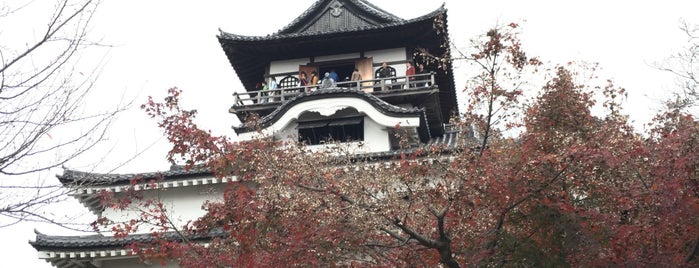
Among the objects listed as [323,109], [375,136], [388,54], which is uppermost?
[388,54]

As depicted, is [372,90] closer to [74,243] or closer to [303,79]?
[303,79]

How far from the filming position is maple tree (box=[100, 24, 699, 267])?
725 cm

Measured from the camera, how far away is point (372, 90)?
17766 millimetres

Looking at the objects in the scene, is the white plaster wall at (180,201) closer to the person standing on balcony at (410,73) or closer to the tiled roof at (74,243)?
the tiled roof at (74,243)

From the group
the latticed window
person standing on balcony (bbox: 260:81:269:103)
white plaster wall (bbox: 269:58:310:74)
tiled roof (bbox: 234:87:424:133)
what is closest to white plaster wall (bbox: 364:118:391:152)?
tiled roof (bbox: 234:87:424:133)

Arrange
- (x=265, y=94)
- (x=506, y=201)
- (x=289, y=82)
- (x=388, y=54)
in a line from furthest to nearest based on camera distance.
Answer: (x=289, y=82) < (x=388, y=54) < (x=265, y=94) < (x=506, y=201)

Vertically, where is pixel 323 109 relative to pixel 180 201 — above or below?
above

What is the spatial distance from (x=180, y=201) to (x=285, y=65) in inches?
264

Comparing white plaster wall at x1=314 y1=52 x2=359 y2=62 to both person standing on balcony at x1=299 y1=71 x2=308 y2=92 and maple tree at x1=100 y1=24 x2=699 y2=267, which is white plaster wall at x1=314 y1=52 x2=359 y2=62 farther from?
maple tree at x1=100 y1=24 x2=699 y2=267

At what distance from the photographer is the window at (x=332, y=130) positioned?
16.0m

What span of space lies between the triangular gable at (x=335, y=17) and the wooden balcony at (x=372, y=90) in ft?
9.77

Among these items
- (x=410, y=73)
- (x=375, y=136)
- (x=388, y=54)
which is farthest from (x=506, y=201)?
(x=388, y=54)

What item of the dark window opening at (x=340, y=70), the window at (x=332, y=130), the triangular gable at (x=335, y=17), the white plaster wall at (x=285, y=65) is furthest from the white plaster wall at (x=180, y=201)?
the triangular gable at (x=335, y=17)

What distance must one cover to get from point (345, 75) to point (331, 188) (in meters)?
11.4
